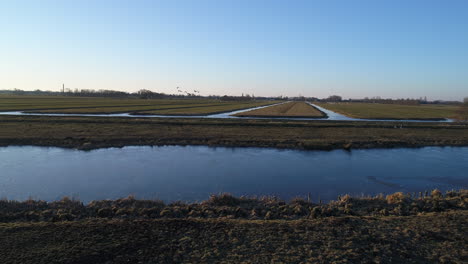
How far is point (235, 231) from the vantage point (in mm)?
8914

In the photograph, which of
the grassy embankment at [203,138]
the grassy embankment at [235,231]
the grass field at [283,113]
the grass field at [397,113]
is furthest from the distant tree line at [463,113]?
the grassy embankment at [235,231]

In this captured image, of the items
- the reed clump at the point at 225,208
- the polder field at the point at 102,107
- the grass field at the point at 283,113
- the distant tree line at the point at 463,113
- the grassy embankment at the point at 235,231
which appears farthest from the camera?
the grass field at the point at 283,113

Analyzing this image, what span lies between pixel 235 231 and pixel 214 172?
8755mm

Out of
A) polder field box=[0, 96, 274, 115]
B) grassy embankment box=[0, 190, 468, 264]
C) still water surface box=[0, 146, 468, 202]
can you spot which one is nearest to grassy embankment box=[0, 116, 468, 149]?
still water surface box=[0, 146, 468, 202]

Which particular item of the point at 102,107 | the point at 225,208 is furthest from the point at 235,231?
the point at 102,107

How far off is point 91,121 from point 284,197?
35.8m

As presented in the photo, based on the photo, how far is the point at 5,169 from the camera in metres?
17.1

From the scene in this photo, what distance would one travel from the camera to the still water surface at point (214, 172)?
45.9 ft

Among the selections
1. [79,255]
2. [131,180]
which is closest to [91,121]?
[131,180]

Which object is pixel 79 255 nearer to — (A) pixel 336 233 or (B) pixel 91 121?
(A) pixel 336 233

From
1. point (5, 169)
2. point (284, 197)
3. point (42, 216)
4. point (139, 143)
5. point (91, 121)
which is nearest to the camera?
point (42, 216)

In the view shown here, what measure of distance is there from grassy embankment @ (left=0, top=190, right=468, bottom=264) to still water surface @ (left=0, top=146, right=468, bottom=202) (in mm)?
2224

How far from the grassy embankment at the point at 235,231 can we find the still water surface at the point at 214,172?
2224 mm

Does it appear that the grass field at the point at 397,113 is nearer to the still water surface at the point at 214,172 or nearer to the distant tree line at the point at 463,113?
the distant tree line at the point at 463,113
